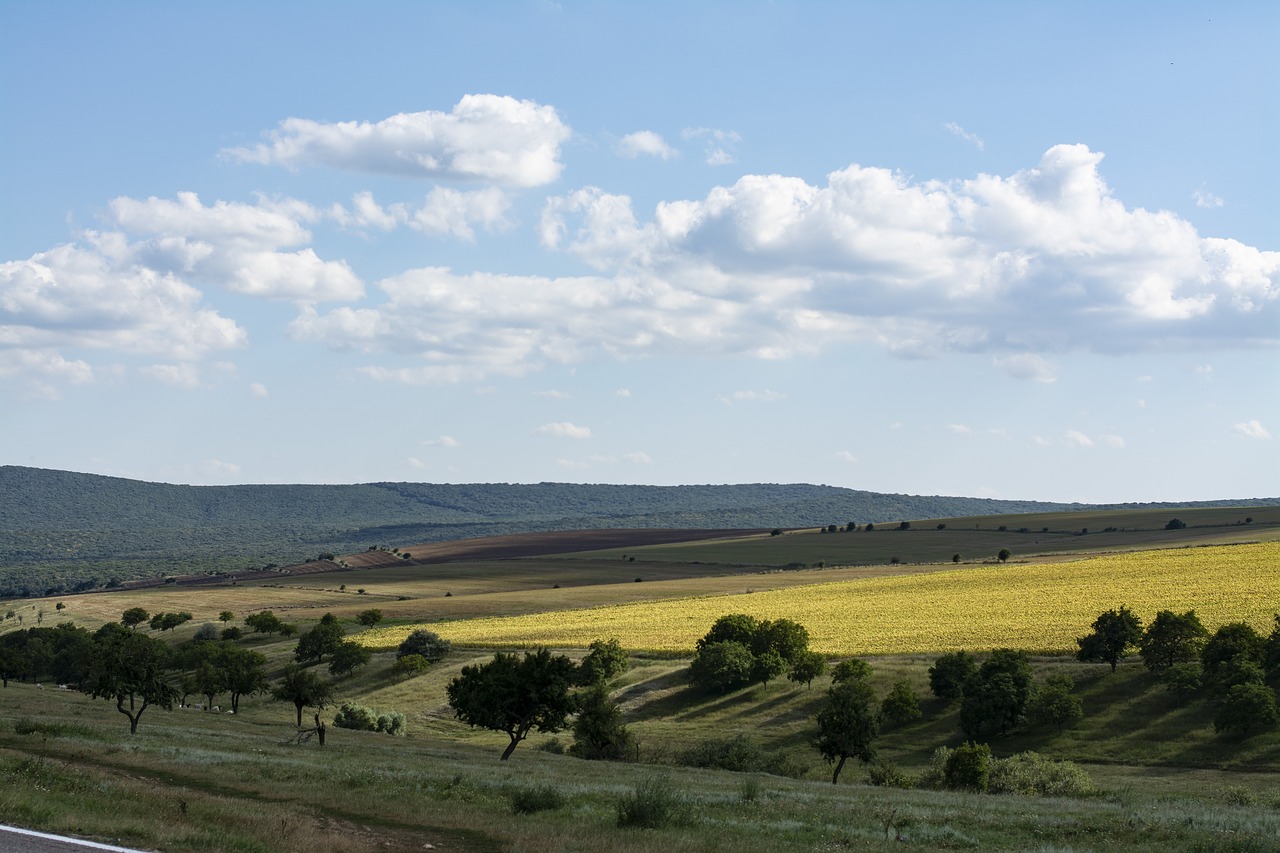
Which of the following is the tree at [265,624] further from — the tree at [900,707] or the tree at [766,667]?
the tree at [900,707]

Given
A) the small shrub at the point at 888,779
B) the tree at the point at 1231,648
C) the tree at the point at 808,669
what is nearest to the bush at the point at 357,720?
the tree at the point at 808,669

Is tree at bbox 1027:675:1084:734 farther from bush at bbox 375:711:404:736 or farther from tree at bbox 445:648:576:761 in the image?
bush at bbox 375:711:404:736

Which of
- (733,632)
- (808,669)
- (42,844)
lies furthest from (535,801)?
(733,632)

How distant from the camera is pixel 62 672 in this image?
119m

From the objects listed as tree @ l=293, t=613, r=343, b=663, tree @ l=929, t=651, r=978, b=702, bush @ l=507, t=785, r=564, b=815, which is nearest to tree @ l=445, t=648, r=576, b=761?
bush @ l=507, t=785, r=564, b=815

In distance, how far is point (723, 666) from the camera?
86.6 m

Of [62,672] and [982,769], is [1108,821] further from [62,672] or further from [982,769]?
[62,672]

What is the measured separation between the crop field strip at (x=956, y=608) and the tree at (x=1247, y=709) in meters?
19.9

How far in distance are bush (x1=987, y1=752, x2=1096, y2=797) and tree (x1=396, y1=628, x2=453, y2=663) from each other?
6437 centimetres

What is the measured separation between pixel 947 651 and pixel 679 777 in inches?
1937

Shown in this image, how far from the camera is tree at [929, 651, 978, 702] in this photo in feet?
249

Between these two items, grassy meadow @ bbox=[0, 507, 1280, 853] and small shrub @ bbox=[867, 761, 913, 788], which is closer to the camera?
grassy meadow @ bbox=[0, 507, 1280, 853]

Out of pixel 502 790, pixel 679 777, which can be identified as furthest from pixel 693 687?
→ pixel 502 790

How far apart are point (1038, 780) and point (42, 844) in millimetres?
43077
